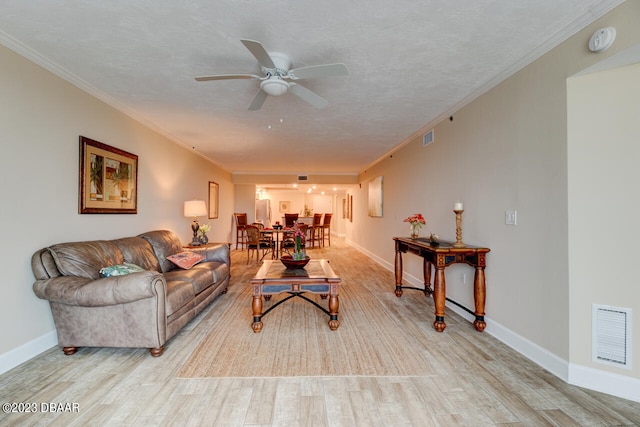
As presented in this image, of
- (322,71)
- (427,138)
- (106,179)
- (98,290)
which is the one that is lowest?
(98,290)

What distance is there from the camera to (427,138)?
421 centimetres

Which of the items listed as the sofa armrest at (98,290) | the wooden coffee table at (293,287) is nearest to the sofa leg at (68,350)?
the sofa armrest at (98,290)

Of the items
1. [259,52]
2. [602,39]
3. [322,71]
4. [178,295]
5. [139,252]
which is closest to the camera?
[602,39]

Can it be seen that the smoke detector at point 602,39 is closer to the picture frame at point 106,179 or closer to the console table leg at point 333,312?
the console table leg at point 333,312

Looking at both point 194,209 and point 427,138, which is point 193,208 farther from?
point 427,138

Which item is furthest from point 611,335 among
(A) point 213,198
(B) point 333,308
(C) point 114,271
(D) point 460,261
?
(A) point 213,198

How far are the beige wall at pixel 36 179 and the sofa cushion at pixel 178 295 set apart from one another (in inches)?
41.0

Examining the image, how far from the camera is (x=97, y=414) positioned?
169 centimetres

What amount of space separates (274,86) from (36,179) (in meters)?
2.19

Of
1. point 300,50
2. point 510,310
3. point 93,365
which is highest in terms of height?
point 300,50

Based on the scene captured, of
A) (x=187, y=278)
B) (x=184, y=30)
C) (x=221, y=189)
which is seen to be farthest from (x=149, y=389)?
(x=221, y=189)

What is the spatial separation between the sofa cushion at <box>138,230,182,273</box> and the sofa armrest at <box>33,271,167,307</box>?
1291 millimetres

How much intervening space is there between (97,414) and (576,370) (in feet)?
10.3

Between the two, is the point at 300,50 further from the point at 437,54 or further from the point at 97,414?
the point at 97,414
